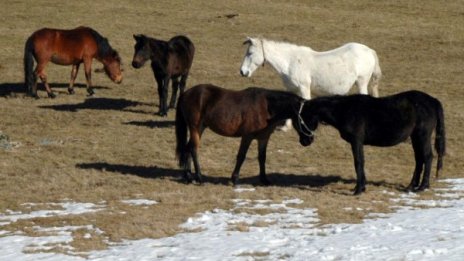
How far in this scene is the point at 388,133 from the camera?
40.4 ft

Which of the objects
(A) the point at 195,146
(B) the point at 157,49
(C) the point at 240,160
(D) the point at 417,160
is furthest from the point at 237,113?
(B) the point at 157,49

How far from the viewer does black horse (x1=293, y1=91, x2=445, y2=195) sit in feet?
40.2

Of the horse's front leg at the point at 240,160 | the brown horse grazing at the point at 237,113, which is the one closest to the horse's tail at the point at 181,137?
the brown horse grazing at the point at 237,113

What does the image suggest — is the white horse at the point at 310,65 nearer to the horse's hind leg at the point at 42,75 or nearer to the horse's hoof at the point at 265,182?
the horse's hoof at the point at 265,182

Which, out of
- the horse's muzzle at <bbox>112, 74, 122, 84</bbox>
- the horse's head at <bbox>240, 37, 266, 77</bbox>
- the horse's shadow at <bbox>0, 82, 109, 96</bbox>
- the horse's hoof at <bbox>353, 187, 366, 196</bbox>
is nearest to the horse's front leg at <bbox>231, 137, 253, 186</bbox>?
the horse's hoof at <bbox>353, 187, 366, 196</bbox>

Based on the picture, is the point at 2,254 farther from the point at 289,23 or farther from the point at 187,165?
the point at 289,23

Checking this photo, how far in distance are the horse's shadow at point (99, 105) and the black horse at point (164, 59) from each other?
1011 mm

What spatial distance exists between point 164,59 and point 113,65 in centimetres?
333

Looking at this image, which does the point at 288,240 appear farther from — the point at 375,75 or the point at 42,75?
the point at 42,75

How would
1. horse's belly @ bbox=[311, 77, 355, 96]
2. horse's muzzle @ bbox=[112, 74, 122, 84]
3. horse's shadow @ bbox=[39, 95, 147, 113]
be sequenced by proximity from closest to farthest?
horse's belly @ bbox=[311, 77, 355, 96]
horse's shadow @ bbox=[39, 95, 147, 113]
horse's muzzle @ bbox=[112, 74, 122, 84]

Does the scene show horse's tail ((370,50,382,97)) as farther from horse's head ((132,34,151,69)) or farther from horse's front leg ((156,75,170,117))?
horse's head ((132,34,151,69))

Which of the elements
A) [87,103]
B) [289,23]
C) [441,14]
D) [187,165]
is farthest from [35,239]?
[441,14]

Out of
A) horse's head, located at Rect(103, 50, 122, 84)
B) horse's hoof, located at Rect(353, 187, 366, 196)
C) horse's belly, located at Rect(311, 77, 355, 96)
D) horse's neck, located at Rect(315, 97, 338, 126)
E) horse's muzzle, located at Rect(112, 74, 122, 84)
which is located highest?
horse's neck, located at Rect(315, 97, 338, 126)

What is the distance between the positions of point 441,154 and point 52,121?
371 inches
